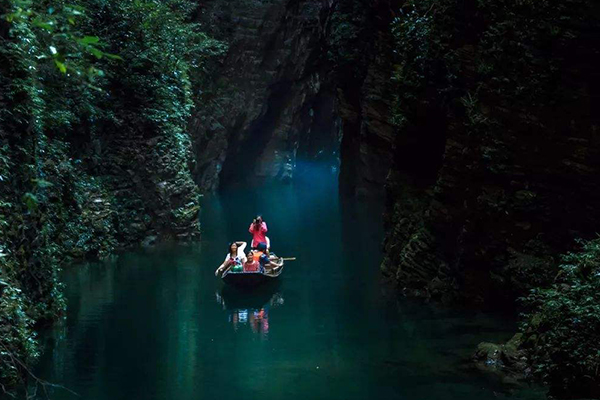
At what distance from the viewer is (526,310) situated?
1861cm

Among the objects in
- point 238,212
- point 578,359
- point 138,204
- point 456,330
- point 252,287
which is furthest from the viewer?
point 238,212

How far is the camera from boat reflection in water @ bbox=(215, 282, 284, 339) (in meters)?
19.4

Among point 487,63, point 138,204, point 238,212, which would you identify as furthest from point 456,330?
point 238,212

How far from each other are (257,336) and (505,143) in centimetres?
648

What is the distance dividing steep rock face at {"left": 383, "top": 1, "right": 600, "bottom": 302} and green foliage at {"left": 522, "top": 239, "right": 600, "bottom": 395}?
4526mm

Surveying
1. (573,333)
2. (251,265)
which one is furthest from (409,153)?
(573,333)

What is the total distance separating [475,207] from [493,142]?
154 centimetres

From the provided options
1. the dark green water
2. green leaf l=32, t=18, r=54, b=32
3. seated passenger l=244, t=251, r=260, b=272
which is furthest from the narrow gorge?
seated passenger l=244, t=251, r=260, b=272

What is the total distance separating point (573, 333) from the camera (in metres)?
12.0

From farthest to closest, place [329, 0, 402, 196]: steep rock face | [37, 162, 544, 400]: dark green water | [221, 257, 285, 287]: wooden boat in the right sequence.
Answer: [329, 0, 402, 196]: steep rock face → [221, 257, 285, 287]: wooden boat → [37, 162, 544, 400]: dark green water

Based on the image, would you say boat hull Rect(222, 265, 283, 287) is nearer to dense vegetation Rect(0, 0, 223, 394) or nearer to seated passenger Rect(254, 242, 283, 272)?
seated passenger Rect(254, 242, 283, 272)

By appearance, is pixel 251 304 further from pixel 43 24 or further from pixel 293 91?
pixel 293 91

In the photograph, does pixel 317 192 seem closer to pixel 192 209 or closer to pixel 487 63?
pixel 192 209

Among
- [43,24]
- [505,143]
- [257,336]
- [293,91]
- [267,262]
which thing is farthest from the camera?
[293,91]
